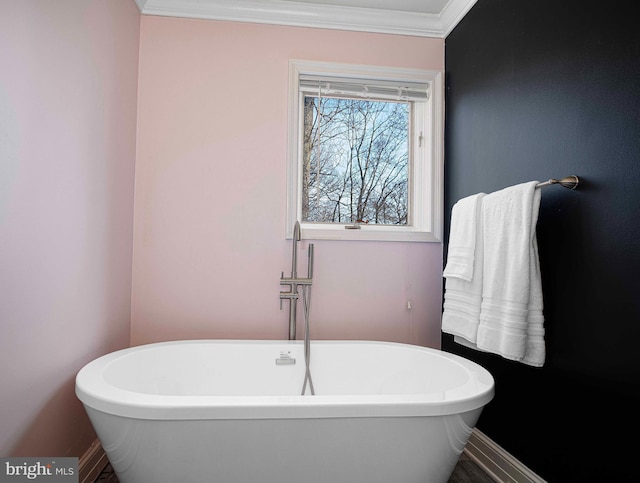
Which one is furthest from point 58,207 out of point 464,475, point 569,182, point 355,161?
point 464,475

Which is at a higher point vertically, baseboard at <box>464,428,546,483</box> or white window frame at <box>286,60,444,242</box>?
white window frame at <box>286,60,444,242</box>

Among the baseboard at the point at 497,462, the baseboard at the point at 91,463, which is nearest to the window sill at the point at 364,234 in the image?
the baseboard at the point at 497,462

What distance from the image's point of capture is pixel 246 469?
3.77 feet

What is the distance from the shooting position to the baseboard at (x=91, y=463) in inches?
60.7

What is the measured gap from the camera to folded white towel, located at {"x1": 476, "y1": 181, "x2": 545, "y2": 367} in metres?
1.35

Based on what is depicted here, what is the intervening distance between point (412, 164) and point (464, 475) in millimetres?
1664

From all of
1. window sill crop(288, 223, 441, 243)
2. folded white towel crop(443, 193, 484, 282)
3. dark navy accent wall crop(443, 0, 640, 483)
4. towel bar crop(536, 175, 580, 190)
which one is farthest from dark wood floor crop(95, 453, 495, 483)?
towel bar crop(536, 175, 580, 190)

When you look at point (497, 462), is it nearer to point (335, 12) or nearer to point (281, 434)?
point (281, 434)

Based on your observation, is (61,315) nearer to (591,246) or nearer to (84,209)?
(84,209)

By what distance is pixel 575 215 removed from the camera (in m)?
1.31

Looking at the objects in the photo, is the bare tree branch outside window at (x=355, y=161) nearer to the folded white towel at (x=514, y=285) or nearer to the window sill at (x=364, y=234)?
the window sill at (x=364, y=234)

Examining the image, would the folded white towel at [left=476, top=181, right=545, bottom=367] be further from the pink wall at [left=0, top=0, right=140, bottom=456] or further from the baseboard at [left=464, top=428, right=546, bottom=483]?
the pink wall at [left=0, top=0, right=140, bottom=456]

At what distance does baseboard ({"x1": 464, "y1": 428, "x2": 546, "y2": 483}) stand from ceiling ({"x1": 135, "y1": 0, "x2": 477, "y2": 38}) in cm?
218

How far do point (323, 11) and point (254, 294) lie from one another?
5.39ft
